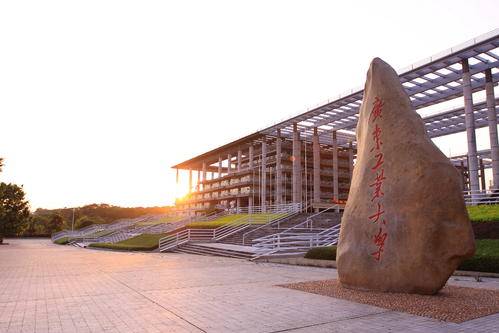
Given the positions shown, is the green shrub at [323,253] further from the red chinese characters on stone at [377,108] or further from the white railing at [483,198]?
the white railing at [483,198]

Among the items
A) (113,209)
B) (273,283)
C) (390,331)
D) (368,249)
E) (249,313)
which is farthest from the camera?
(113,209)

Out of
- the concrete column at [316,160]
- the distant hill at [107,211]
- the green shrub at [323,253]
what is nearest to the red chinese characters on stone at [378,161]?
the green shrub at [323,253]

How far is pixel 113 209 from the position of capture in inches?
5217

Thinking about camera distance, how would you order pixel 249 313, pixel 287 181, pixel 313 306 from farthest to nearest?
1. pixel 287 181
2. pixel 313 306
3. pixel 249 313

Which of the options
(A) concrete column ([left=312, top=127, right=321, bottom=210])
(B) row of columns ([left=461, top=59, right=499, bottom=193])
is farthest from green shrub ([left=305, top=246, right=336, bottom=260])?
(A) concrete column ([left=312, top=127, right=321, bottom=210])

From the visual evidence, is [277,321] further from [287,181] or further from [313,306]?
[287,181]

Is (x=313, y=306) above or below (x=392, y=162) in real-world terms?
below

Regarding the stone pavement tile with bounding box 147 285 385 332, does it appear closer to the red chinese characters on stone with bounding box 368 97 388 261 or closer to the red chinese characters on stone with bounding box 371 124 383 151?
the red chinese characters on stone with bounding box 368 97 388 261

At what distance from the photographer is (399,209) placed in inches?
390

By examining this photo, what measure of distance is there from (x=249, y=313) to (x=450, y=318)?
3.85 m

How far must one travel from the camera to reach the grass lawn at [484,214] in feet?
65.0

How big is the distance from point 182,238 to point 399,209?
26205 mm

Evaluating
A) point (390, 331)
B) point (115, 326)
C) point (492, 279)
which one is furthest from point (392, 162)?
point (115, 326)

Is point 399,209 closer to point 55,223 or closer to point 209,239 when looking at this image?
point 209,239
